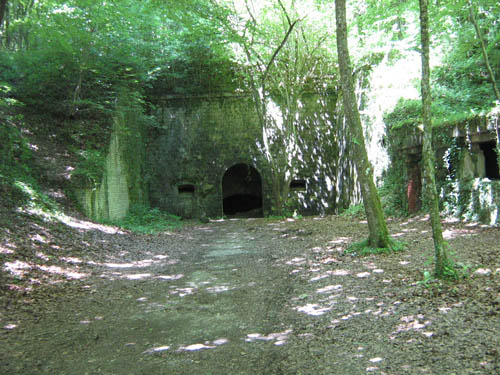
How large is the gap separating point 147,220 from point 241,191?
26.0ft

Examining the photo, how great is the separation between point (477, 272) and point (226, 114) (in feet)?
43.2

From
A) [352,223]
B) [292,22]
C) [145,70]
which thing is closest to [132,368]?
[352,223]

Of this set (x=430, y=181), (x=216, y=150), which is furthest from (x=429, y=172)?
(x=216, y=150)

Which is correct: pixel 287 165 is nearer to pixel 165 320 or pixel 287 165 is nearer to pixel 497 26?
pixel 497 26

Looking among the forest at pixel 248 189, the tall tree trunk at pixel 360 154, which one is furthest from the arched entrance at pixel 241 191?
the tall tree trunk at pixel 360 154

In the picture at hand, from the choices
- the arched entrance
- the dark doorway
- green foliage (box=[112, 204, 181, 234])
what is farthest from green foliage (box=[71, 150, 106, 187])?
the dark doorway

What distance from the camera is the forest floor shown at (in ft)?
10.8

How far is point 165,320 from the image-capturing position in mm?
4496

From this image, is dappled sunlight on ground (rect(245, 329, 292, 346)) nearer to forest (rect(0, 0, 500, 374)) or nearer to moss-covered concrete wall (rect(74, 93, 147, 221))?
forest (rect(0, 0, 500, 374))

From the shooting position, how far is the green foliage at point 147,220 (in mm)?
12195

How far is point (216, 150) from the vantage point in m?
16.6

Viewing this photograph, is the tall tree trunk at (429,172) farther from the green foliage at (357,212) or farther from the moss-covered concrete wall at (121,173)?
the moss-covered concrete wall at (121,173)

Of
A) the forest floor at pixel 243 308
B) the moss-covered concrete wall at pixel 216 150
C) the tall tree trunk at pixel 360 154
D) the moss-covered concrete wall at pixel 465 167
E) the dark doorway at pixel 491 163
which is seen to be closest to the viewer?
the forest floor at pixel 243 308

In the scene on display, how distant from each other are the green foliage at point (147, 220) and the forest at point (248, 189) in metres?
0.10
